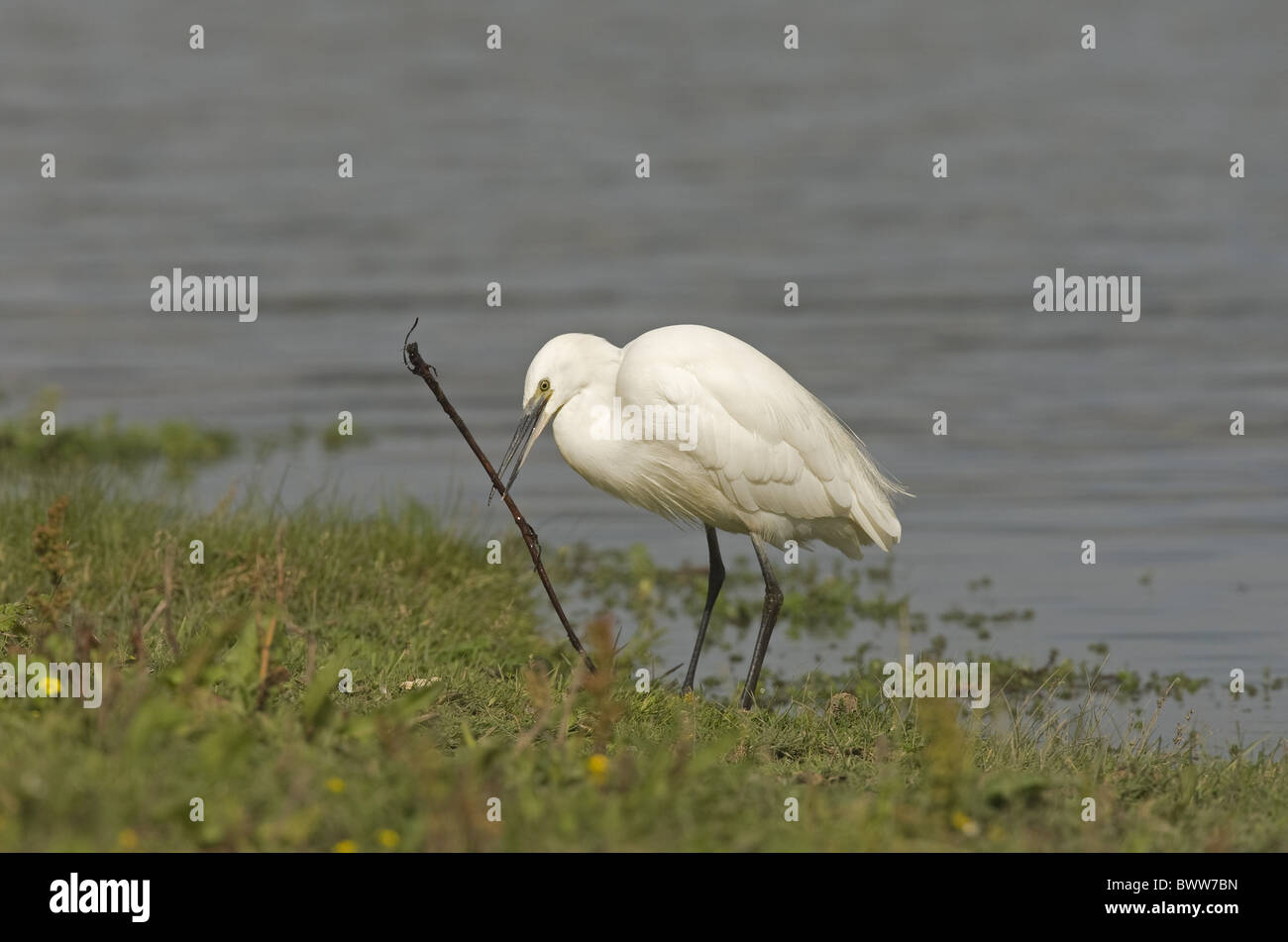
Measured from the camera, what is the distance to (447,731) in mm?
6336

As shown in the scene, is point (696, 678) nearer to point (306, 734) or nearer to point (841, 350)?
point (306, 734)

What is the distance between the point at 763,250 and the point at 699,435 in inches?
513

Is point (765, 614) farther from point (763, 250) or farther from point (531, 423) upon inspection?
point (763, 250)

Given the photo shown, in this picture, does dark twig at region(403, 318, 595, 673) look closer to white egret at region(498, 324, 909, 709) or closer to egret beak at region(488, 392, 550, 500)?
egret beak at region(488, 392, 550, 500)

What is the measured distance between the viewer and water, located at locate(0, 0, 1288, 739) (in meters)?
11.7

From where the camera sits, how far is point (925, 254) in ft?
67.2

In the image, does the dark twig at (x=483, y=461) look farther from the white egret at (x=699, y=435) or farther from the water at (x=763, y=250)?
the water at (x=763, y=250)

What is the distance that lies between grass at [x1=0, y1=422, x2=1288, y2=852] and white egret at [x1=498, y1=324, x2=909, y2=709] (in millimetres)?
777

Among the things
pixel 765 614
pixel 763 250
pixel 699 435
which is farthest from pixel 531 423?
pixel 763 250

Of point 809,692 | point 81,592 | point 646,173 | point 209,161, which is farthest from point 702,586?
point 209,161

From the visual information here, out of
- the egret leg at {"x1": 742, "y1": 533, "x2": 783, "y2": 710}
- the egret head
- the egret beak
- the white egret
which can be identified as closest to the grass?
the egret leg at {"x1": 742, "y1": 533, "x2": 783, "y2": 710}

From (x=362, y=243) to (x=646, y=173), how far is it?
5094 millimetres

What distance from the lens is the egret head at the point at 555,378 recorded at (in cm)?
745

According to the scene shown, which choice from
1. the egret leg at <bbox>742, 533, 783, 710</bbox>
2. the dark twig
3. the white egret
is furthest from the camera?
the egret leg at <bbox>742, 533, 783, 710</bbox>
